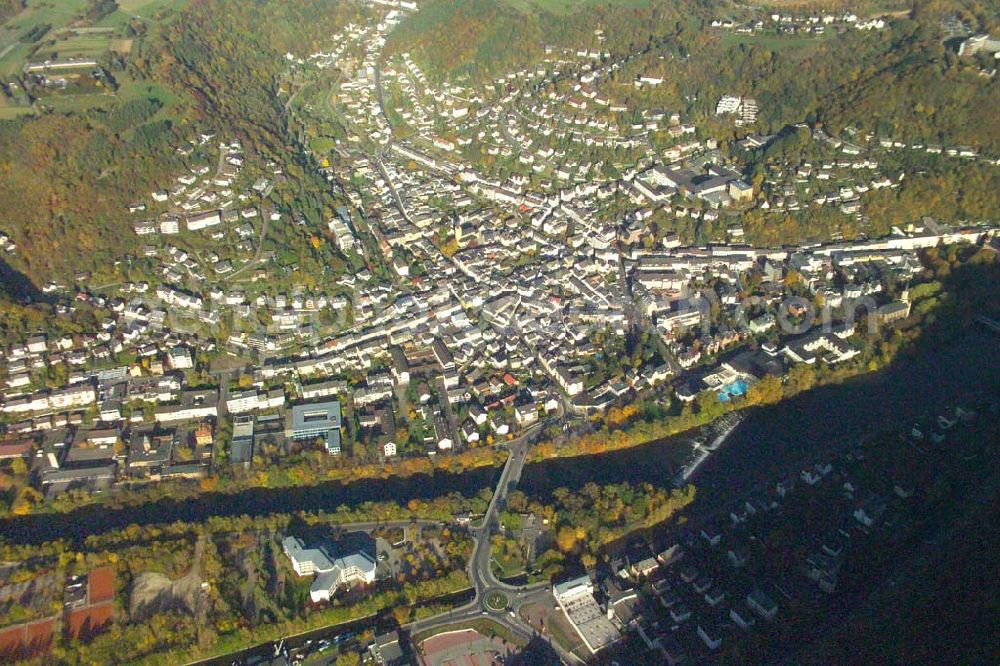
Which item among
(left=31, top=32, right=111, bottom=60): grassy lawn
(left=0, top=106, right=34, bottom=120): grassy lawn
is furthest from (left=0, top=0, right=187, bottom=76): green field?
(left=0, top=106, right=34, bottom=120): grassy lawn

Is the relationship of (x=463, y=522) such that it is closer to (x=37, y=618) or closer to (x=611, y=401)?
(x=611, y=401)

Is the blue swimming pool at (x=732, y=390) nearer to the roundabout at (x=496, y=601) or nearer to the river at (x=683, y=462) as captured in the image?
the river at (x=683, y=462)

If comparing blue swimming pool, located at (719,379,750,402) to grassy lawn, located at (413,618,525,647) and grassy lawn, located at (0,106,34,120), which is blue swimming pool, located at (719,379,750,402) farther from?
grassy lawn, located at (0,106,34,120)

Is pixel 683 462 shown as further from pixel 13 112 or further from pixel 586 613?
pixel 13 112

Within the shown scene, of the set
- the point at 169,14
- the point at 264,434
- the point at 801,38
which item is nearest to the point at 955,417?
the point at 264,434

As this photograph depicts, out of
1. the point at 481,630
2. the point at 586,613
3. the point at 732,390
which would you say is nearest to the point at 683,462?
the point at 732,390

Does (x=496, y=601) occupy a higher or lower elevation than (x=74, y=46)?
lower
